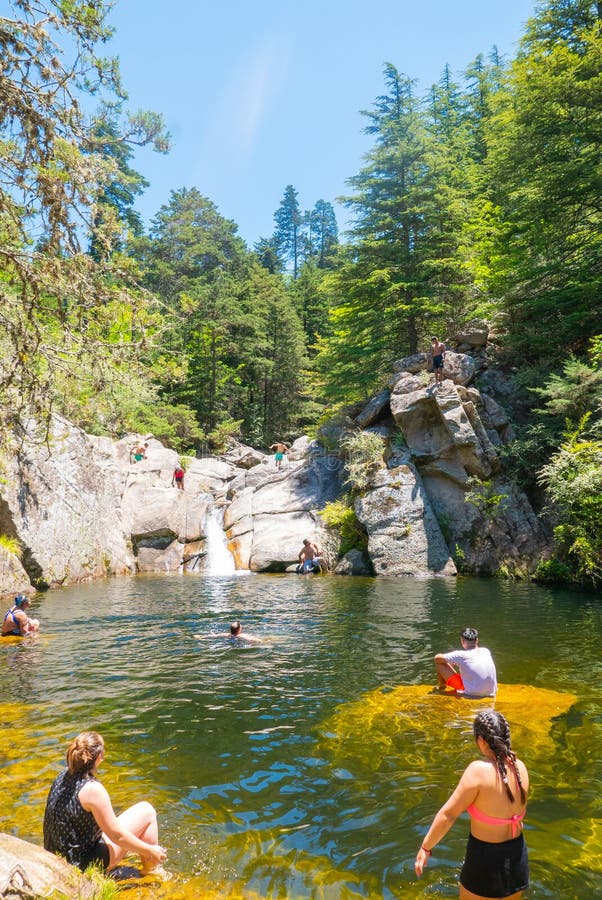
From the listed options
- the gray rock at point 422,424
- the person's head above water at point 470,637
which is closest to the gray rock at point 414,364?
the gray rock at point 422,424

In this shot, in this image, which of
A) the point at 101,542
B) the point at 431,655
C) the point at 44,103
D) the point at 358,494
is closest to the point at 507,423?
the point at 358,494

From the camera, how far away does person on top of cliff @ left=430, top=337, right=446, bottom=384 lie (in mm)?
23734

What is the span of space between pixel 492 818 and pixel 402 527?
1930 centimetres

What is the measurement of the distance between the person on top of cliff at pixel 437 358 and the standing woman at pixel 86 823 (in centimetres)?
2168

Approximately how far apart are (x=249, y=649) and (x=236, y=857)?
23.1ft

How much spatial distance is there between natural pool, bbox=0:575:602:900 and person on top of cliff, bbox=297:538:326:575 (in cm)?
938

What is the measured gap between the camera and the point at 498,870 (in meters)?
3.72

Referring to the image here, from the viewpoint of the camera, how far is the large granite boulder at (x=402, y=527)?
2233cm

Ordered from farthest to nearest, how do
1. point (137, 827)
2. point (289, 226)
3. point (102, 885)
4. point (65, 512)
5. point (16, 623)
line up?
point (289, 226) < point (65, 512) < point (16, 623) < point (137, 827) < point (102, 885)

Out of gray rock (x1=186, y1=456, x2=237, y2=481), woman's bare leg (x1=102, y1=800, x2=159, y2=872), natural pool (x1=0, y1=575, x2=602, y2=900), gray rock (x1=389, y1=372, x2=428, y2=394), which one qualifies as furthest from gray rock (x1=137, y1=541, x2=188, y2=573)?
woman's bare leg (x1=102, y1=800, x2=159, y2=872)

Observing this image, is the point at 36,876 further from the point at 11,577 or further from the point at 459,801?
the point at 11,577

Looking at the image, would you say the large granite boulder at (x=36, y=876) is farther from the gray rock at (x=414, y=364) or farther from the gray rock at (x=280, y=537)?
the gray rock at (x=414, y=364)

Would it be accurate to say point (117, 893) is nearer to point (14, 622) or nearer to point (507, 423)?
point (14, 622)

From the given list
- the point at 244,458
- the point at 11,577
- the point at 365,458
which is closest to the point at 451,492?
the point at 365,458
